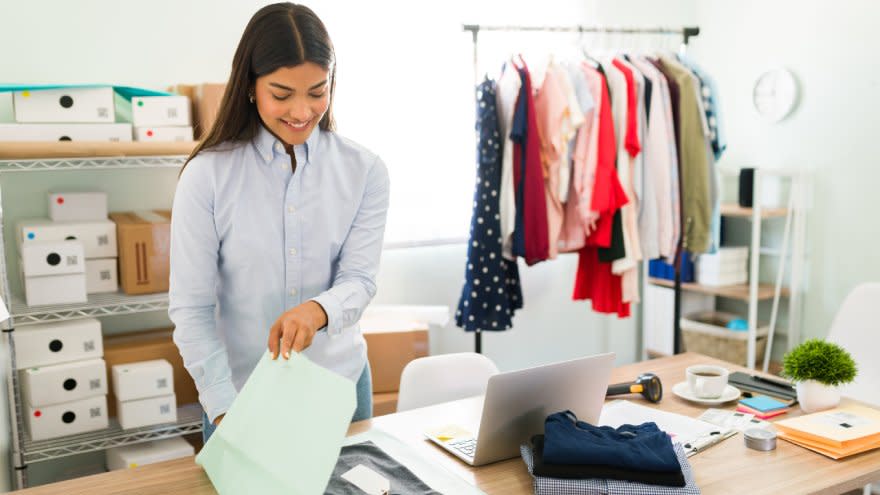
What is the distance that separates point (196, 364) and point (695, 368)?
3.78ft

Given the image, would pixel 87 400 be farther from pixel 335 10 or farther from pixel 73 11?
pixel 335 10

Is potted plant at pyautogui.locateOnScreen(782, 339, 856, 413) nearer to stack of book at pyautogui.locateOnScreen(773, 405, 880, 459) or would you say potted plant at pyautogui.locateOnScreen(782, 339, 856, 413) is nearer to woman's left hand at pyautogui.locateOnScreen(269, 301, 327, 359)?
stack of book at pyautogui.locateOnScreen(773, 405, 880, 459)

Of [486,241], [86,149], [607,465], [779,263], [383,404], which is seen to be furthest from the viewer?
[779,263]

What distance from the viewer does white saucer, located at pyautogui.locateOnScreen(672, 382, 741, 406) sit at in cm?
178

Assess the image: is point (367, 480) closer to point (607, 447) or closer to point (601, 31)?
point (607, 447)

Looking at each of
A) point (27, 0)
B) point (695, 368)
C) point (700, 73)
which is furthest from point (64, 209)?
point (700, 73)

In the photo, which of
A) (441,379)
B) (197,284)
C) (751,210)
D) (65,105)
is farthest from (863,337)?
(65,105)

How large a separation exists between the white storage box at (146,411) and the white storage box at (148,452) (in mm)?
103

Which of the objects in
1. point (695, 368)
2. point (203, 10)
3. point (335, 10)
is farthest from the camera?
point (335, 10)

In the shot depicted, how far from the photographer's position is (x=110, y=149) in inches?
93.2

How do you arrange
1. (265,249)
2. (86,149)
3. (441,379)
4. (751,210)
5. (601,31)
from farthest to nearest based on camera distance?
1. (751,210)
2. (601,31)
3. (86,149)
4. (441,379)
5. (265,249)

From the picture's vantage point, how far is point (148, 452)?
2516 millimetres

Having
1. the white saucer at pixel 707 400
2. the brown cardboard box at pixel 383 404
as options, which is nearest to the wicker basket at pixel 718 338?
the brown cardboard box at pixel 383 404

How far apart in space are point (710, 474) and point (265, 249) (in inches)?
36.5
